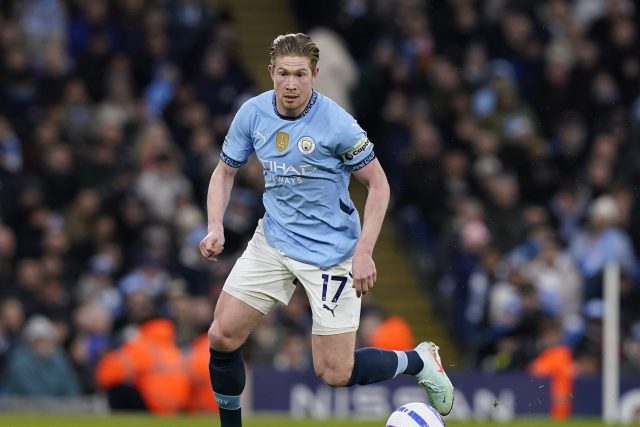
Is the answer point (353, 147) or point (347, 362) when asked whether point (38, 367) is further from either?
point (353, 147)

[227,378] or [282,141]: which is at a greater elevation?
[282,141]

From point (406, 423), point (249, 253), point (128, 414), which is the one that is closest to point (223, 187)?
point (249, 253)

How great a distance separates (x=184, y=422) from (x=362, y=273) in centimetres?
568

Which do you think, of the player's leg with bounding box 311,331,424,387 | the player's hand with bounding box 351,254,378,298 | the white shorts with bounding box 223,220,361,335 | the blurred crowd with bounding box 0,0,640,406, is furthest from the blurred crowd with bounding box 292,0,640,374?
the player's hand with bounding box 351,254,378,298

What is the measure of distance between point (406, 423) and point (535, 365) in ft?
25.3

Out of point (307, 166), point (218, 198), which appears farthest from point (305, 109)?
point (218, 198)

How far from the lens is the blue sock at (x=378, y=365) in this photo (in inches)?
387

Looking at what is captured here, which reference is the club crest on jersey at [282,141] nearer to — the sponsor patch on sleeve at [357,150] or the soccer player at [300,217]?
the soccer player at [300,217]

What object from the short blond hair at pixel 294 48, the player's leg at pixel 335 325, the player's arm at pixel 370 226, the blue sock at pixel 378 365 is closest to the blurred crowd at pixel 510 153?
the blue sock at pixel 378 365

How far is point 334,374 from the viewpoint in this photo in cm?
972

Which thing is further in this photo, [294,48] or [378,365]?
[378,365]

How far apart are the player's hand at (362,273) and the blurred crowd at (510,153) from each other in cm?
816

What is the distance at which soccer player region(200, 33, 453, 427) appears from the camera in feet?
31.3

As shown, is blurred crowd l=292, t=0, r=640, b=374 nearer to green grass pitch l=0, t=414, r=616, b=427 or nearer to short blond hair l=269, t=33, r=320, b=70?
green grass pitch l=0, t=414, r=616, b=427
